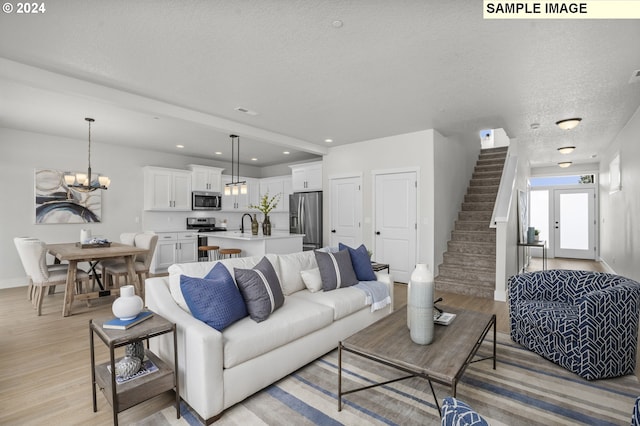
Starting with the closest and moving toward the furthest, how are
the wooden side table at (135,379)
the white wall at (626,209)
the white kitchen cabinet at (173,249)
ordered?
the wooden side table at (135,379), the white wall at (626,209), the white kitchen cabinet at (173,249)

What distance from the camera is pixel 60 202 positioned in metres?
5.60

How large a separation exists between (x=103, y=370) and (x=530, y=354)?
10.9ft

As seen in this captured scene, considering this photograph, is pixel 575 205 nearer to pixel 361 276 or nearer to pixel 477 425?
pixel 361 276

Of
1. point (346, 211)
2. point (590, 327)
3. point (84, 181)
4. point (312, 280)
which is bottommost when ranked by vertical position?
point (590, 327)

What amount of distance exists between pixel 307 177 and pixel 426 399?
552cm

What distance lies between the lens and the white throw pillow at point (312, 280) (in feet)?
10.1

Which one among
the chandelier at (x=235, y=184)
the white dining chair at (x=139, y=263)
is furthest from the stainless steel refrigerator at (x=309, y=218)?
the white dining chair at (x=139, y=263)

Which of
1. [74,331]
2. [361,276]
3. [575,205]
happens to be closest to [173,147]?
[74,331]

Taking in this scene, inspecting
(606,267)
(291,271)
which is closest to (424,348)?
(291,271)

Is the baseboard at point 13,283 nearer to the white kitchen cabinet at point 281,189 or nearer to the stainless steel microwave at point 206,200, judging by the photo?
the stainless steel microwave at point 206,200

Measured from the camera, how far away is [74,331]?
3.29m

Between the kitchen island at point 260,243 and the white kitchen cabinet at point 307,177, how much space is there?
173 centimetres

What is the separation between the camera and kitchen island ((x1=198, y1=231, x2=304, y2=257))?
16.3 feet

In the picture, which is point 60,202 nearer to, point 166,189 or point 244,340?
point 166,189
